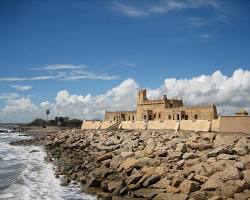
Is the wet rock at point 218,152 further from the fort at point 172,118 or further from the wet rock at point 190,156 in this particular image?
the fort at point 172,118

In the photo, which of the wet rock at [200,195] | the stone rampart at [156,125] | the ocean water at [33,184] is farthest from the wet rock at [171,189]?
the stone rampart at [156,125]

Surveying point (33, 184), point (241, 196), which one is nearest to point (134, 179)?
point (241, 196)

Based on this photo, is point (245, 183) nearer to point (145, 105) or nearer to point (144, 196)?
point (144, 196)

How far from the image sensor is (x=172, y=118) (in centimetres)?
5428

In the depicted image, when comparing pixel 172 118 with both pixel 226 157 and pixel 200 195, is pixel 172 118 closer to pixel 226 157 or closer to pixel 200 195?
pixel 226 157

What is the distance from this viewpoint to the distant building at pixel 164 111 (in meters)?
49.6

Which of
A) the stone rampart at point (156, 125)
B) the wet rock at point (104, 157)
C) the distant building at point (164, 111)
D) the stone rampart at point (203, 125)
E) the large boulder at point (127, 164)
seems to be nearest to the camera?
the large boulder at point (127, 164)

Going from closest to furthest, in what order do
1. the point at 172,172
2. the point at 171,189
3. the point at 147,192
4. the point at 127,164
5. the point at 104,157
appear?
the point at 171,189
the point at 147,192
the point at 172,172
the point at 127,164
the point at 104,157

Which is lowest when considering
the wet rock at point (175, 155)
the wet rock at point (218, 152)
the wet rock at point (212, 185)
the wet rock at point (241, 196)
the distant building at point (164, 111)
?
the wet rock at point (241, 196)


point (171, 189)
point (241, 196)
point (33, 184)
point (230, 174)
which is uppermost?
point (230, 174)

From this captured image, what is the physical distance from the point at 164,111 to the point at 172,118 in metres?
2.63

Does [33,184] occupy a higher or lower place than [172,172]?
lower

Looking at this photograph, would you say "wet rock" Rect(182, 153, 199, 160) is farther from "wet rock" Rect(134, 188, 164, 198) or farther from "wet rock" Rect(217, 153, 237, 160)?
"wet rock" Rect(134, 188, 164, 198)

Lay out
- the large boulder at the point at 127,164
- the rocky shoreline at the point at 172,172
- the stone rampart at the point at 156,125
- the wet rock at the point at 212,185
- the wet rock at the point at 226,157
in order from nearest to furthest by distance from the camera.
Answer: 1. the wet rock at the point at 212,185
2. the rocky shoreline at the point at 172,172
3. the wet rock at the point at 226,157
4. the large boulder at the point at 127,164
5. the stone rampart at the point at 156,125
